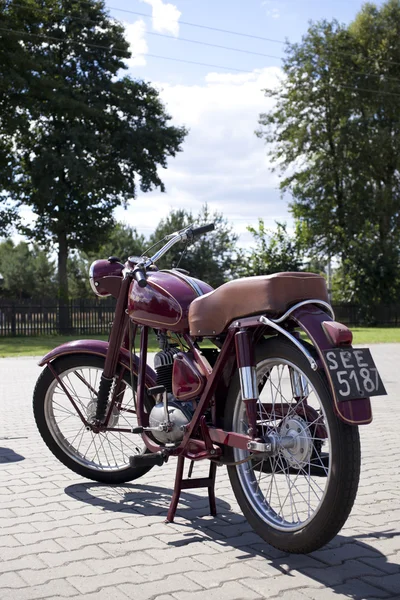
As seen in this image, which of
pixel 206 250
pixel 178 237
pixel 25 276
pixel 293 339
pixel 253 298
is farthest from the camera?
pixel 25 276

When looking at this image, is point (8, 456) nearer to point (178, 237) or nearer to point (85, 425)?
point (85, 425)

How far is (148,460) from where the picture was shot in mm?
4383

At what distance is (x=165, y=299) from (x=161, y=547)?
4.29 ft

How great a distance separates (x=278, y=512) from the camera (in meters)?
3.88

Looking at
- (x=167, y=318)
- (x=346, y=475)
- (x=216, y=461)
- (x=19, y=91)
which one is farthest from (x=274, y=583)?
(x=19, y=91)

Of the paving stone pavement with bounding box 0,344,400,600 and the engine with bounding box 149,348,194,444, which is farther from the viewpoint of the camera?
the engine with bounding box 149,348,194,444

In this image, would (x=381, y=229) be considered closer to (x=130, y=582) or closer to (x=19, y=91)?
(x=19, y=91)

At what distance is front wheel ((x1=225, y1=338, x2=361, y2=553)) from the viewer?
3.27m

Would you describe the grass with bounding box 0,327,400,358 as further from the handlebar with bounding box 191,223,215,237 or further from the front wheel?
the front wheel

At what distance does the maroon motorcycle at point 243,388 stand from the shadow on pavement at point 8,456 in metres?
0.95

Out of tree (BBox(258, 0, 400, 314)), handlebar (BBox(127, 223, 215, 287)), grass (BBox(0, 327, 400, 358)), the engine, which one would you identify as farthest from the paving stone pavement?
tree (BBox(258, 0, 400, 314))

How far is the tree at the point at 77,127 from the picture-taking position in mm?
34250

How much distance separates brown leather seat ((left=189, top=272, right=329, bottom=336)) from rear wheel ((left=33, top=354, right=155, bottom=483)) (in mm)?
1187

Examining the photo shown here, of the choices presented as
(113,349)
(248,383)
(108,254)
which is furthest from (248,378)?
(108,254)
